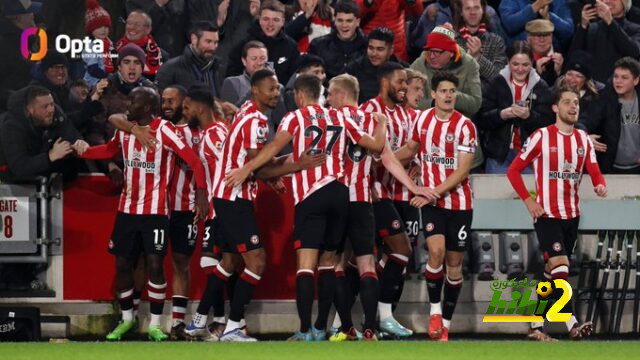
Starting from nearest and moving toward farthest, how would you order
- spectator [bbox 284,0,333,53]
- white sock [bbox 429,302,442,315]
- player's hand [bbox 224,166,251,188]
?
1. player's hand [bbox 224,166,251,188]
2. white sock [bbox 429,302,442,315]
3. spectator [bbox 284,0,333,53]

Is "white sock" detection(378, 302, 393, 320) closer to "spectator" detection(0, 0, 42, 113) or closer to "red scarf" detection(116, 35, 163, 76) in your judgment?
"red scarf" detection(116, 35, 163, 76)

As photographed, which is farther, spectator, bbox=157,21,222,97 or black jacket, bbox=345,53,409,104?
black jacket, bbox=345,53,409,104

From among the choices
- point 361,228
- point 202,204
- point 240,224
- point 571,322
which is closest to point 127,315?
point 202,204

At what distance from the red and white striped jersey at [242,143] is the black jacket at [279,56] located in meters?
2.17

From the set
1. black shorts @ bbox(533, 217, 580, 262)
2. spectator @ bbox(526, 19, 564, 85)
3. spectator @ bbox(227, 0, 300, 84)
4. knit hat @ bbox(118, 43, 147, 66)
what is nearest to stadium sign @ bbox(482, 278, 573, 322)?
black shorts @ bbox(533, 217, 580, 262)

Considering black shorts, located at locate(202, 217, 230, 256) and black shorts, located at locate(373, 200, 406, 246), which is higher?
black shorts, located at locate(373, 200, 406, 246)

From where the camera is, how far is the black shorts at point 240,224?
1152 cm

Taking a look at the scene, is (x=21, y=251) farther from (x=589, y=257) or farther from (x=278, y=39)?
(x=589, y=257)

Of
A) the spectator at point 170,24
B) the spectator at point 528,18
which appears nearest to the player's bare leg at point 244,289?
the spectator at point 170,24

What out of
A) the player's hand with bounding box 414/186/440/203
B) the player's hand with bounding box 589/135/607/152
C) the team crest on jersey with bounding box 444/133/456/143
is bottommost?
the player's hand with bounding box 414/186/440/203

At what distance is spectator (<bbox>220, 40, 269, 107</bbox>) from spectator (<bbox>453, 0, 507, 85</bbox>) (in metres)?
2.09

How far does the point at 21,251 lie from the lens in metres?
12.4

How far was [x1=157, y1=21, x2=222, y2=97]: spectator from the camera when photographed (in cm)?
1325

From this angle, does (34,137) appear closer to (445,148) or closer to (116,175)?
(116,175)
